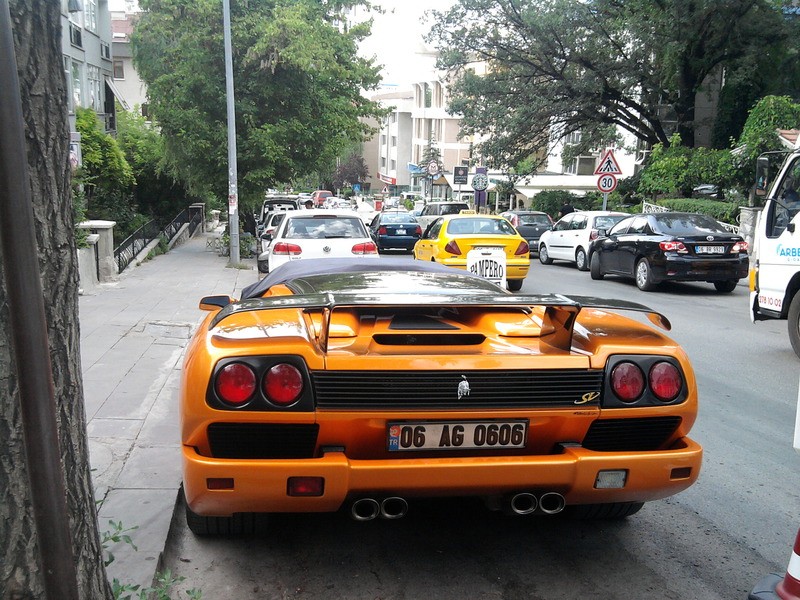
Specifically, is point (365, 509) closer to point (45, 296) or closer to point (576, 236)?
point (45, 296)

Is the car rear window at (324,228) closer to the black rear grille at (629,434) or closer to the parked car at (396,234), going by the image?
the black rear grille at (629,434)

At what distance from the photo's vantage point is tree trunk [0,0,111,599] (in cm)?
224

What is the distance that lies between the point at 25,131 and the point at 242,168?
21.2 metres

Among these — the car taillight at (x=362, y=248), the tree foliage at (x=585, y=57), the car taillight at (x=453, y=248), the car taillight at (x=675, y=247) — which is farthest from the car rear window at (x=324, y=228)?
the tree foliage at (x=585, y=57)

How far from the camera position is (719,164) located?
77.7 feet

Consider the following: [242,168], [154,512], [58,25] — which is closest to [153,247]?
[242,168]

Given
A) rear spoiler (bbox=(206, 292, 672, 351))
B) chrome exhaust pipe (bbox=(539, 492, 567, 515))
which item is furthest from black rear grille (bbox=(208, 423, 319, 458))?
chrome exhaust pipe (bbox=(539, 492, 567, 515))

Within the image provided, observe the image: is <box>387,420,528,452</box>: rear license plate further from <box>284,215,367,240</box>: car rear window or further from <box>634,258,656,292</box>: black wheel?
<box>634,258,656,292</box>: black wheel

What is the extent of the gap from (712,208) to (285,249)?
1452cm

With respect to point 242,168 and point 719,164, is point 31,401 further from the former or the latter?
point 719,164

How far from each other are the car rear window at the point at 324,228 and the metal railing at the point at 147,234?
4538mm

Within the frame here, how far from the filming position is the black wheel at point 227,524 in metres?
3.77

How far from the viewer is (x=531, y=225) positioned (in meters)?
26.0

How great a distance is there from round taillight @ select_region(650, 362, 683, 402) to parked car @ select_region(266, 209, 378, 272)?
1039cm
